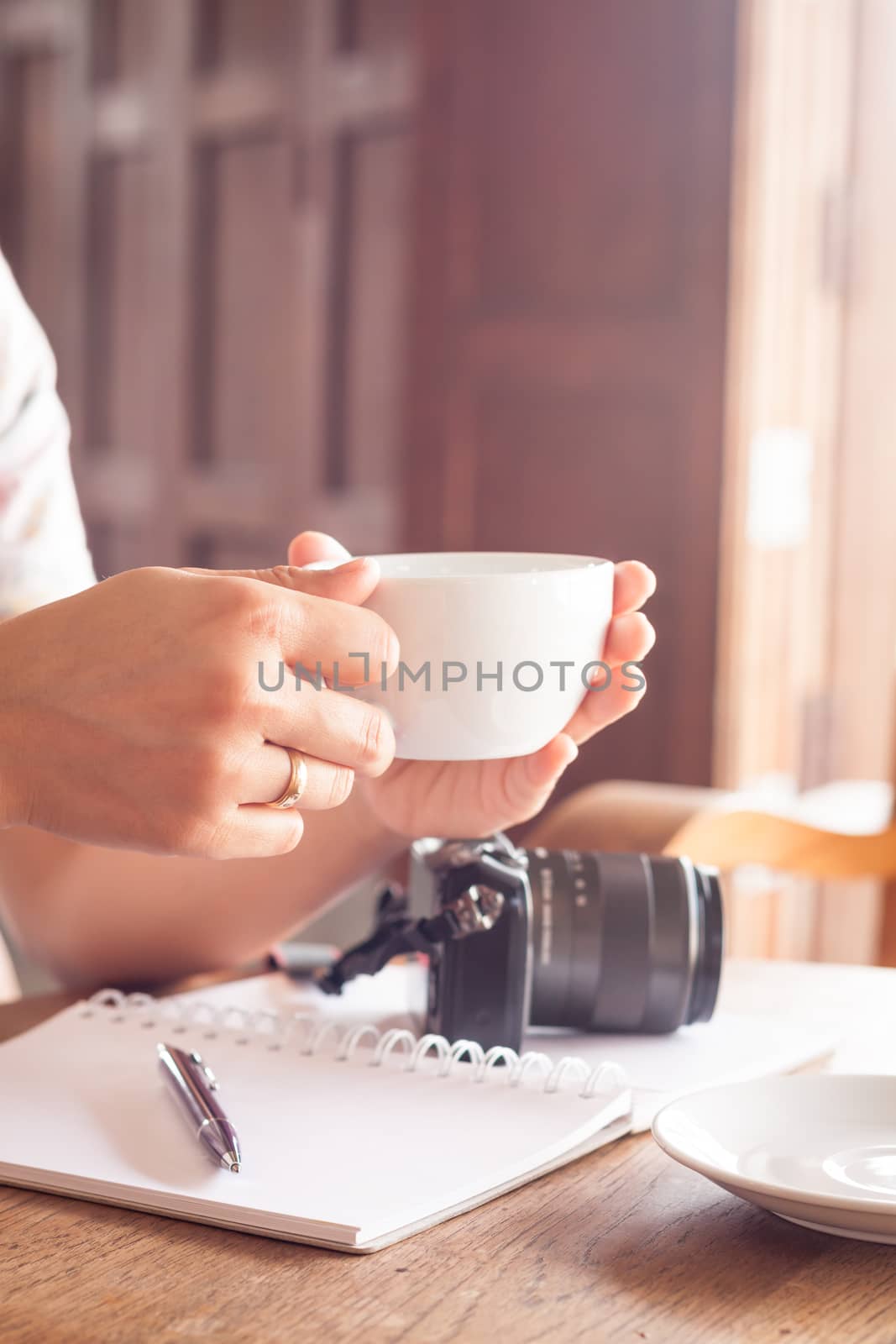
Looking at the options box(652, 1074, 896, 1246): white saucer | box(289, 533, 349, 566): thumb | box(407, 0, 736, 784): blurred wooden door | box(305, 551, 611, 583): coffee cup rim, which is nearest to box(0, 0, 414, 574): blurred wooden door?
box(407, 0, 736, 784): blurred wooden door

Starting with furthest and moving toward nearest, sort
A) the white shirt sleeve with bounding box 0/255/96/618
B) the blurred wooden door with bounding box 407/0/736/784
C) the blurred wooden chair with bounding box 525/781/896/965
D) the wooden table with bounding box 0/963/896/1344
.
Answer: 1. the blurred wooden door with bounding box 407/0/736/784
2. the blurred wooden chair with bounding box 525/781/896/965
3. the white shirt sleeve with bounding box 0/255/96/618
4. the wooden table with bounding box 0/963/896/1344

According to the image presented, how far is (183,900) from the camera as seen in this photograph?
0.91 m

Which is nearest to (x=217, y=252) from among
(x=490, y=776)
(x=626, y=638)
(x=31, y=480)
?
(x=31, y=480)

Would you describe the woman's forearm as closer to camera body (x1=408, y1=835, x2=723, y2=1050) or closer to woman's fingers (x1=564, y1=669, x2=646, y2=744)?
camera body (x1=408, y1=835, x2=723, y2=1050)

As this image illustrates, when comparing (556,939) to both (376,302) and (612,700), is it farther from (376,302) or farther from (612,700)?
(376,302)

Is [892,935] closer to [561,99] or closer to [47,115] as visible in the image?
[561,99]

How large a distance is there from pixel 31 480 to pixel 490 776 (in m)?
0.50

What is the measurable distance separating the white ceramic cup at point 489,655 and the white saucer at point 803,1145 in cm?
17

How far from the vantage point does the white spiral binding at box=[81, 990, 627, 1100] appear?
0.69 meters

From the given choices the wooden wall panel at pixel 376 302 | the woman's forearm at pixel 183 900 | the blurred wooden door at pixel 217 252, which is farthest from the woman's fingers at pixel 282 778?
the wooden wall panel at pixel 376 302

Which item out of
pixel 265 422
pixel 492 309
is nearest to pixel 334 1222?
pixel 492 309

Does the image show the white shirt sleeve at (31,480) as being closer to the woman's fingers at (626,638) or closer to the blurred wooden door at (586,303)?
the woman's fingers at (626,638)

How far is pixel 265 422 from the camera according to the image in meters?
3.51

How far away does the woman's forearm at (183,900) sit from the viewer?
0.90m
